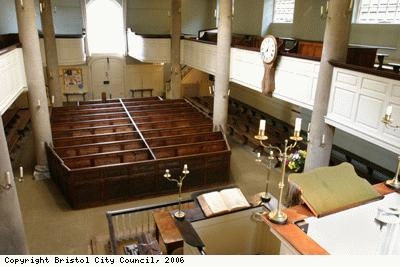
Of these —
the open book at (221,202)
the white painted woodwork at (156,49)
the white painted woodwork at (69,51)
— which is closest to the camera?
the open book at (221,202)

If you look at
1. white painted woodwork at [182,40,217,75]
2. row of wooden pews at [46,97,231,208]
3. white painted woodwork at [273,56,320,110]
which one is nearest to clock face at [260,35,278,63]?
white painted woodwork at [273,56,320,110]

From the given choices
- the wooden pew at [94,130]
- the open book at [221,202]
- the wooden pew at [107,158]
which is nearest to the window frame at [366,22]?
the open book at [221,202]

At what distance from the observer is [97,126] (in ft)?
34.2

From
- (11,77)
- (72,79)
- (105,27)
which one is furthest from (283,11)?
(72,79)

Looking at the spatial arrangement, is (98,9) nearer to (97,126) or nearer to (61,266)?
(97,126)

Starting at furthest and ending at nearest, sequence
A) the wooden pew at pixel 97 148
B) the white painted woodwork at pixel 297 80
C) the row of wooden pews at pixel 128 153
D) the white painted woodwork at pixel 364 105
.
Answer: the wooden pew at pixel 97 148 < the row of wooden pews at pixel 128 153 < the white painted woodwork at pixel 297 80 < the white painted woodwork at pixel 364 105

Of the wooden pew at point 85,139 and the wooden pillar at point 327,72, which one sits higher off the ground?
the wooden pillar at point 327,72

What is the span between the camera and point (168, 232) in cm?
519

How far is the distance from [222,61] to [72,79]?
407 inches

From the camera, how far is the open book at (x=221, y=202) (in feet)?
17.1

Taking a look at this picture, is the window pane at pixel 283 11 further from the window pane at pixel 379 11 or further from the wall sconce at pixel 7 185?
the wall sconce at pixel 7 185

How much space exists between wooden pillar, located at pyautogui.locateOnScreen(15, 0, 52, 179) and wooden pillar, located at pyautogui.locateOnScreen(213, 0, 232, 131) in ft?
16.5

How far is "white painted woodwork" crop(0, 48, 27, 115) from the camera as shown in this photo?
707 cm

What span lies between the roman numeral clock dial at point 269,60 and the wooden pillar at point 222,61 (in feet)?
5.67
